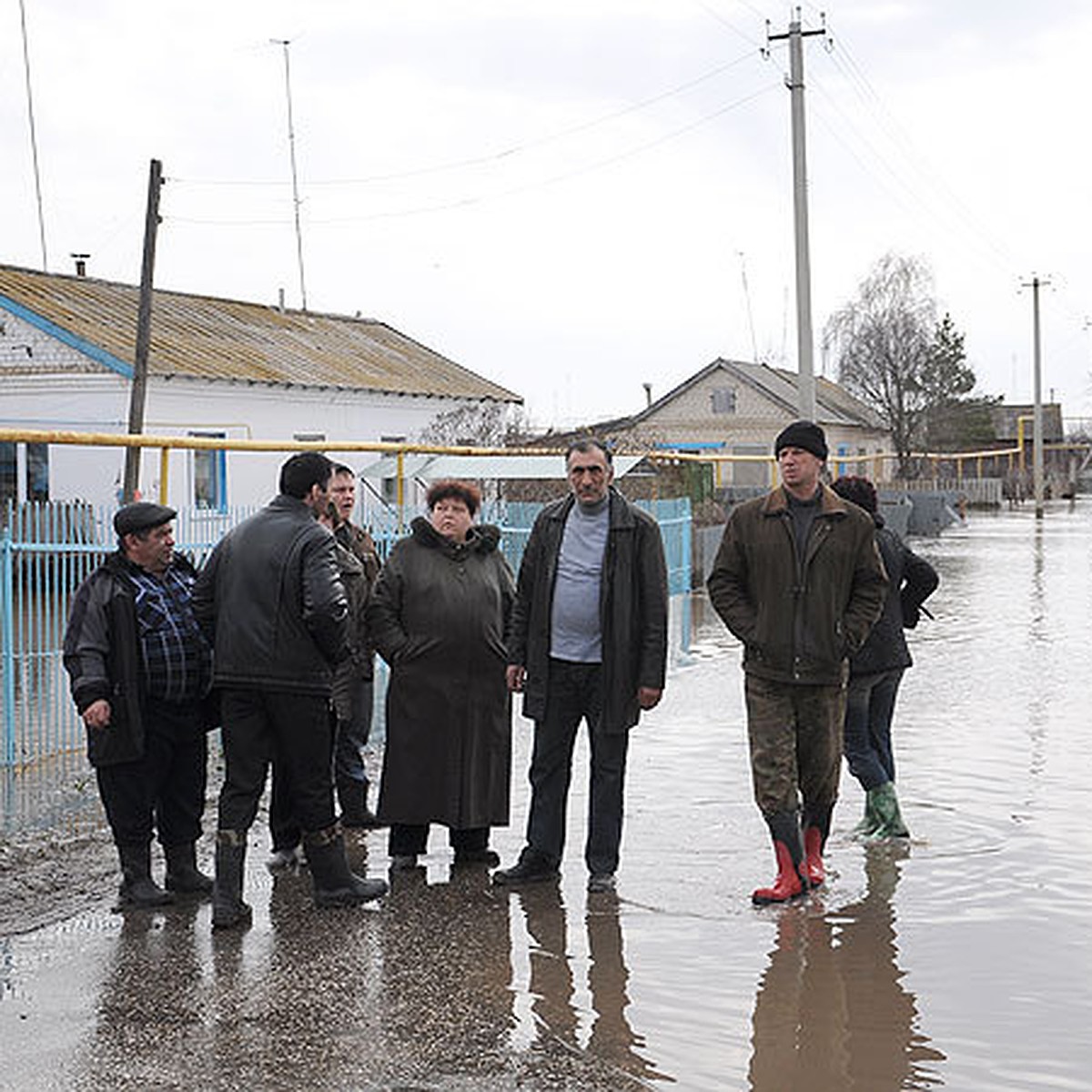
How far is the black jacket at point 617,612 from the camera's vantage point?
7215 millimetres

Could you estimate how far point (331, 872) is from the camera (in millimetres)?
6887

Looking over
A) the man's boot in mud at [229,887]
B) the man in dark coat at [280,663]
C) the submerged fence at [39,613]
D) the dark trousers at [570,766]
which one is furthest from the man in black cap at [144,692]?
the submerged fence at [39,613]

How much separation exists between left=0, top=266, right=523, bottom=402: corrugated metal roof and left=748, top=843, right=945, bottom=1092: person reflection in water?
2180cm

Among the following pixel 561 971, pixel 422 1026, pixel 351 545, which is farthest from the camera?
pixel 351 545

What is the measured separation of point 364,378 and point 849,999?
28.4 m

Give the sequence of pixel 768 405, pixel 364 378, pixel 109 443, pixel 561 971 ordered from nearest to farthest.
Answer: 1. pixel 561 971
2. pixel 109 443
3. pixel 364 378
4. pixel 768 405

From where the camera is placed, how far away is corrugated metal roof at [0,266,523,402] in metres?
27.9

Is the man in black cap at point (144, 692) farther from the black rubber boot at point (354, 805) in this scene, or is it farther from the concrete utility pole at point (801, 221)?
the concrete utility pole at point (801, 221)

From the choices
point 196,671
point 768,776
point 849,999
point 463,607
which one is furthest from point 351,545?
point 849,999

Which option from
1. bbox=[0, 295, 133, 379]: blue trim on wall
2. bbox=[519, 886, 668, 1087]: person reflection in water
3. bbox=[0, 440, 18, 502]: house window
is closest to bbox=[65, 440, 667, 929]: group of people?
bbox=[519, 886, 668, 1087]: person reflection in water

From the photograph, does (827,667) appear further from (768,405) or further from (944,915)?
(768,405)

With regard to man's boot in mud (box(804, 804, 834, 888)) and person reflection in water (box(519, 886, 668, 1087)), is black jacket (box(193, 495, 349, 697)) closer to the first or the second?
person reflection in water (box(519, 886, 668, 1087))

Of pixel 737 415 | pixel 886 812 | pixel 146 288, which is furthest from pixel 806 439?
pixel 737 415

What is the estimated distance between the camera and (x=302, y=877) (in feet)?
24.3
